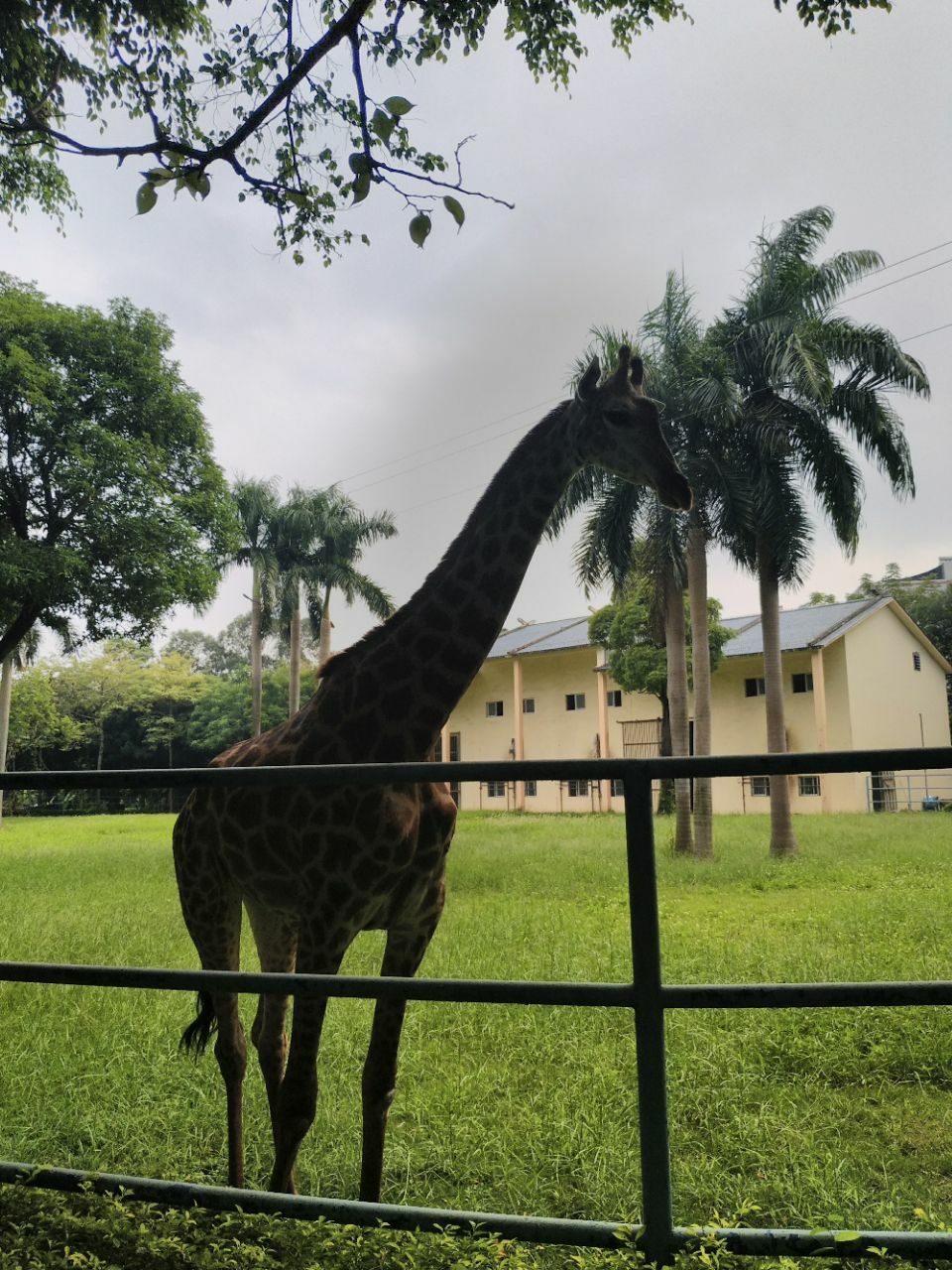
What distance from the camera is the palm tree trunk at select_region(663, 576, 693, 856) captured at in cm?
1419

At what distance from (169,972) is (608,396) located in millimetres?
2285

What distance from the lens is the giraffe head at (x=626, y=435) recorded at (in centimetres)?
293

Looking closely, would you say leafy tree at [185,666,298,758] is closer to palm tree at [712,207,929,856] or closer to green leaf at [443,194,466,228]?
palm tree at [712,207,929,856]

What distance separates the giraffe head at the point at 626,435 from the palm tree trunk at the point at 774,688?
36.2ft

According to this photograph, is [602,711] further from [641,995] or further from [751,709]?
[641,995]

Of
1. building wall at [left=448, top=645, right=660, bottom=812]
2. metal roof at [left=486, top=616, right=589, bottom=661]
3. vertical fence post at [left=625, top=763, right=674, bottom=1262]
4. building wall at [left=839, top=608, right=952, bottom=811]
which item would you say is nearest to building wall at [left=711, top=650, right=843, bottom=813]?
building wall at [left=839, top=608, right=952, bottom=811]

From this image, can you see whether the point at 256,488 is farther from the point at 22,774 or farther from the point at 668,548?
the point at 22,774

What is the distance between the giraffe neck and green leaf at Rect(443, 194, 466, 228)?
2.83 feet

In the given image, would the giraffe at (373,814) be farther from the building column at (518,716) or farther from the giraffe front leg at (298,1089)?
the building column at (518,716)

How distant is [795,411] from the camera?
14.5 meters

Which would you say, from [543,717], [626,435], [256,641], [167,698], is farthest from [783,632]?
[167,698]

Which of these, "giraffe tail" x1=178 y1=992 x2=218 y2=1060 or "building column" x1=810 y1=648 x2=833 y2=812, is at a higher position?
"building column" x1=810 y1=648 x2=833 y2=812

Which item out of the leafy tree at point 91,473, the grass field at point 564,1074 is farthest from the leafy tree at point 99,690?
the grass field at point 564,1074

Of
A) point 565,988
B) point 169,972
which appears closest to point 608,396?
point 565,988
